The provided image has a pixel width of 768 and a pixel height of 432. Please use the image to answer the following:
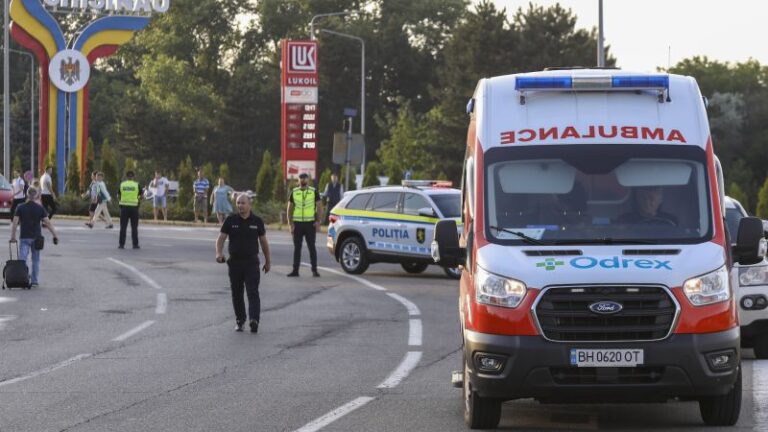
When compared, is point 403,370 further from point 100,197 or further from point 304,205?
point 100,197

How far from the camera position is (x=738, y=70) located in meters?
106

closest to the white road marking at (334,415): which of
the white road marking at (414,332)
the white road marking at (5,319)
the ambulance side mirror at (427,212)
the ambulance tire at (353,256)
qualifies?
the white road marking at (414,332)

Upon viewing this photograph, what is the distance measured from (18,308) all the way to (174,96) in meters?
80.1

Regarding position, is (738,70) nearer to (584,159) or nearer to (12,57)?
(12,57)

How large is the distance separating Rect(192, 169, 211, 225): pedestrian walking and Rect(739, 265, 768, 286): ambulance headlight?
35053 millimetres

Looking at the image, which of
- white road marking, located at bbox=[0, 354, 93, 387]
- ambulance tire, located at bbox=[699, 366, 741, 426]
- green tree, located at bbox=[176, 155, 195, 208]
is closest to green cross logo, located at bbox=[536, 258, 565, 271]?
ambulance tire, located at bbox=[699, 366, 741, 426]

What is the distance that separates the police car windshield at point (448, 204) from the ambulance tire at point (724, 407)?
17.2m

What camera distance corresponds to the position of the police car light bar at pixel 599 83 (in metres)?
11.0

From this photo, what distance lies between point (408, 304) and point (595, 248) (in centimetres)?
1217

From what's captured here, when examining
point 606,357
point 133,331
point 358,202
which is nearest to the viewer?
point 606,357

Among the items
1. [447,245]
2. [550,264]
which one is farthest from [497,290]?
[447,245]

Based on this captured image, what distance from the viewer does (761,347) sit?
15508mm

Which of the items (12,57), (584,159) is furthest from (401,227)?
(12,57)

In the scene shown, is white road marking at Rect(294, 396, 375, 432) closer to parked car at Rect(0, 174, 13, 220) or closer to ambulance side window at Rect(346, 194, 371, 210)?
ambulance side window at Rect(346, 194, 371, 210)
